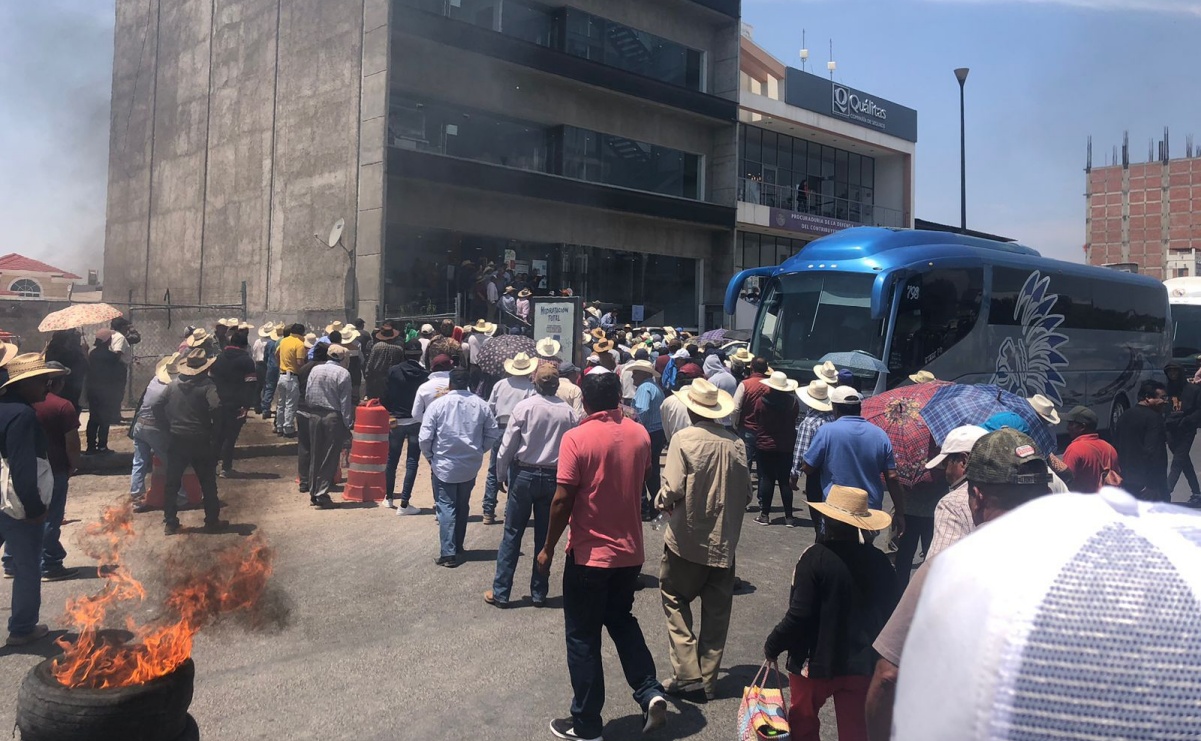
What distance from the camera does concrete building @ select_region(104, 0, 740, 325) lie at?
2192cm

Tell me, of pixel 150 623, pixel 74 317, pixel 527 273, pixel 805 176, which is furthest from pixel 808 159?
pixel 150 623

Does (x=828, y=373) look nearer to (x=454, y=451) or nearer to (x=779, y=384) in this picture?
(x=779, y=384)

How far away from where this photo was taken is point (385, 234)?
21.3 metres

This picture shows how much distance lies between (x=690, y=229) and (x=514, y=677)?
27559 mm

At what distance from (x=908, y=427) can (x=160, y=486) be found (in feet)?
26.4

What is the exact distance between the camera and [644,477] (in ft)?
16.3

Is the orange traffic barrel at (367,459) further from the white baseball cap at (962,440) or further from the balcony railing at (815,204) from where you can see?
the balcony railing at (815,204)

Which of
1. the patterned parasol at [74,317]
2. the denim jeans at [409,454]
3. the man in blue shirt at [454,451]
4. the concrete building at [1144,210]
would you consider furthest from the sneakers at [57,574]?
the concrete building at [1144,210]

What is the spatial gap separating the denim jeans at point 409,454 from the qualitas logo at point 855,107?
98.5 ft

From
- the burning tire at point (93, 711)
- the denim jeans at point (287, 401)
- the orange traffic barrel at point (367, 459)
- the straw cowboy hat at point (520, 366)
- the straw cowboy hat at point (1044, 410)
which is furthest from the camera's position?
the denim jeans at point (287, 401)

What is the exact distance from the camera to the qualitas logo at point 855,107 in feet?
115

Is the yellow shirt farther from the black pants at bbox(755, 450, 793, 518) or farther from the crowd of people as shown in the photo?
the black pants at bbox(755, 450, 793, 518)

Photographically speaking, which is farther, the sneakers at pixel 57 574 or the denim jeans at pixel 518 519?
the sneakers at pixel 57 574

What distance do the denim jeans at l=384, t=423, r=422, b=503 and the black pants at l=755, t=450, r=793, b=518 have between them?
404cm
